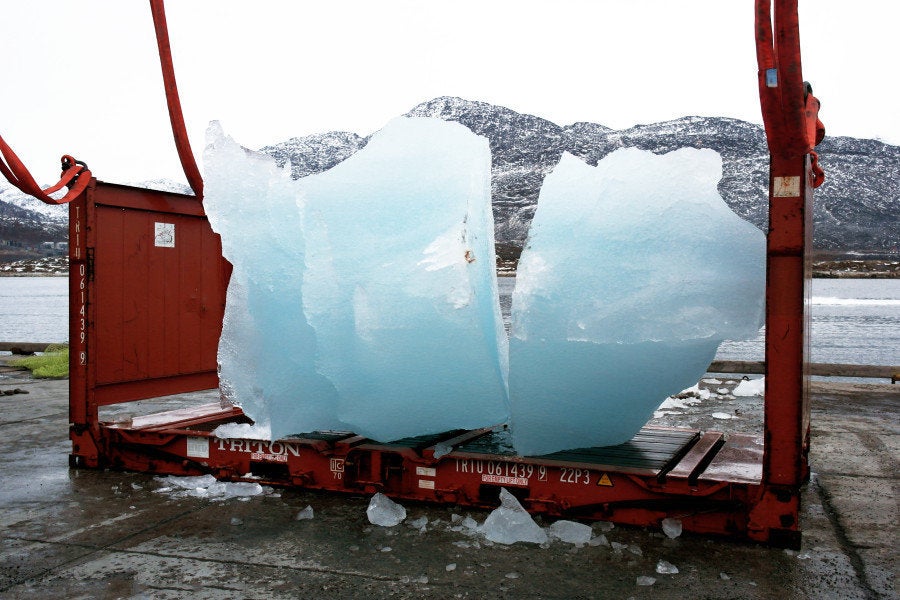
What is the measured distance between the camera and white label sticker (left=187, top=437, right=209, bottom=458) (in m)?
5.43

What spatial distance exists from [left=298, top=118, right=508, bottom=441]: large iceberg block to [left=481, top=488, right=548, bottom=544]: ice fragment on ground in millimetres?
621

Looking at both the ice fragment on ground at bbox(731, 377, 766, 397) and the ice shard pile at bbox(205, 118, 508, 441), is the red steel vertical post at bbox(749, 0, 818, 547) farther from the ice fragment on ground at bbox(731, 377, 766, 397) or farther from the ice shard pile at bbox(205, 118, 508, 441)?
the ice fragment on ground at bbox(731, 377, 766, 397)

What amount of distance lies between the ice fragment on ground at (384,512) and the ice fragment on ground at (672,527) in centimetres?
146

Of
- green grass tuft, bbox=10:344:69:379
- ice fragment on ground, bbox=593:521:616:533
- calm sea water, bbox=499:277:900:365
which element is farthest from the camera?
calm sea water, bbox=499:277:900:365

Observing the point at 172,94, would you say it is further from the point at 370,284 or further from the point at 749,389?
the point at 749,389

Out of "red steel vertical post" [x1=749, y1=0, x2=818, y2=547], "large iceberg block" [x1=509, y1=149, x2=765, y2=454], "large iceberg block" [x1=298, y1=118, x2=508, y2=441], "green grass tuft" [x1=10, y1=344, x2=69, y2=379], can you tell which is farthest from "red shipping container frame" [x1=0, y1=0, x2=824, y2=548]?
"green grass tuft" [x1=10, y1=344, x2=69, y2=379]

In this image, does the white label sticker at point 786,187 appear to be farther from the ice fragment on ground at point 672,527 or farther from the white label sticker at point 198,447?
the white label sticker at point 198,447

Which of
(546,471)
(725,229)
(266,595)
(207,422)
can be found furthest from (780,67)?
(207,422)

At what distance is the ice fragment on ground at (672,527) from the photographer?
4.20 m

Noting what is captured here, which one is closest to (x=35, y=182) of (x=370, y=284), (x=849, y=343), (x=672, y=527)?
(x=370, y=284)

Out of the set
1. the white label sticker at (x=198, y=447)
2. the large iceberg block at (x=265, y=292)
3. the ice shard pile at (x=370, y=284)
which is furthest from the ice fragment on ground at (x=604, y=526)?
the white label sticker at (x=198, y=447)

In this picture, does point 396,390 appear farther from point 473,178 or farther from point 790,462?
point 790,462

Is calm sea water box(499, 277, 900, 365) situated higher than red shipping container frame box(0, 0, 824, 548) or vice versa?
red shipping container frame box(0, 0, 824, 548)

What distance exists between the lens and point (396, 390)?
4.56 m
